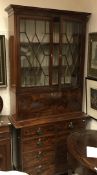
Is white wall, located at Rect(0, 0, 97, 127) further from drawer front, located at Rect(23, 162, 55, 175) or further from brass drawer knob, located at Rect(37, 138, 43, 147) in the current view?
drawer front, located at Rect(23, 162, 55, 175)

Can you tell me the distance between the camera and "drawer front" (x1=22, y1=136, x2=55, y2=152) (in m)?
2.53

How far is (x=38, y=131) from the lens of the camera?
2.55 metres

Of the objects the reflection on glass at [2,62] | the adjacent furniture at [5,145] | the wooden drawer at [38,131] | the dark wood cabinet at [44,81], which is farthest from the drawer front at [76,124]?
the reflection on glass at [2,62]

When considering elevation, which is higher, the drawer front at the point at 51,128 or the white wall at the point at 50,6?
the white wall at the point at 50,6

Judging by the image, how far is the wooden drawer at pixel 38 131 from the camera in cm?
249

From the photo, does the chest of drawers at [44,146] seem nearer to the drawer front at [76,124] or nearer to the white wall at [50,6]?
the drawer front at [76,124]

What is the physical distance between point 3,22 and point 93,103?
4.87 feet

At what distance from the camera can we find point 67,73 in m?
2.80

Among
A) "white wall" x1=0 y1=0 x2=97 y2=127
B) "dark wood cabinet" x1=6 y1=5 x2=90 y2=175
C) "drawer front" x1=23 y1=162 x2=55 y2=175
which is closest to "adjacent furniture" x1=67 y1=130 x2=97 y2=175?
"dark wood cabinet" x1=6 y1=5 x2=90 y2=175

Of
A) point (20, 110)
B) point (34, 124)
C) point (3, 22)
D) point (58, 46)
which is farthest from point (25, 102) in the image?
point (3, 22)

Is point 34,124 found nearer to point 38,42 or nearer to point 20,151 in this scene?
point 20,151

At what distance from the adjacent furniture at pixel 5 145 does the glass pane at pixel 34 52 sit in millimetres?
502

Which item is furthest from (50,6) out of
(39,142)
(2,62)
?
(39,142)

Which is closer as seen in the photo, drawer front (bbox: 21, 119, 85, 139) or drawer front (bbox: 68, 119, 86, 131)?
drawer front (bbox: 21, 119, 85, 139)
